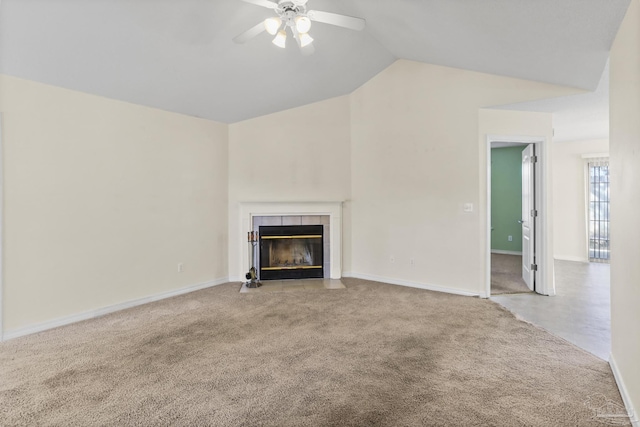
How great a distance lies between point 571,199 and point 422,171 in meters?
4.12

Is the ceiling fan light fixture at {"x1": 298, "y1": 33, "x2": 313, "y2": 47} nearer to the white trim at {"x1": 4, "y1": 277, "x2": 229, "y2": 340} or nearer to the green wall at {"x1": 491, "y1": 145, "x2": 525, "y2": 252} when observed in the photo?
the white trim at {"x1": 4, "y1": 277, "x2": 229, "y2": 340}

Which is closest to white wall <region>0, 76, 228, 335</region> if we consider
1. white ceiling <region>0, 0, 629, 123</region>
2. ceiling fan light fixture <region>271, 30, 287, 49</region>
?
white ceiling <region>0, 0, 629, 123</region>

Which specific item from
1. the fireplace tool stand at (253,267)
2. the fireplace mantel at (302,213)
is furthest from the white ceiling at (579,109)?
the fireplace tool stand at (253,267)

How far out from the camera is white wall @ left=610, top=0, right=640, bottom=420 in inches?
66.7

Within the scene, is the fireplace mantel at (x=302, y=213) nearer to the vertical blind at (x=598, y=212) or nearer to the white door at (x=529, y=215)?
the white door at (x=529, y=215)

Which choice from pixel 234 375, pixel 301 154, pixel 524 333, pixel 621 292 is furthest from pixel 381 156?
pixel 234 375

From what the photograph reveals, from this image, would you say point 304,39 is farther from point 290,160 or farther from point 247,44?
point 290,160

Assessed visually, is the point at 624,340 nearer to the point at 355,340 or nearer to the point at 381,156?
the point at 355,340

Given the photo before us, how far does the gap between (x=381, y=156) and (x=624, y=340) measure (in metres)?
3.46

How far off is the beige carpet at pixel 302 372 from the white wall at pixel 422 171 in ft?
3.47

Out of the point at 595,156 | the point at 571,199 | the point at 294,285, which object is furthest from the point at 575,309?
the point at 595,156

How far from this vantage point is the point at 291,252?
16.8 feet

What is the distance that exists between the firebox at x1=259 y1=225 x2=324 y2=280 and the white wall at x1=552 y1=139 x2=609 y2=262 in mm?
5119

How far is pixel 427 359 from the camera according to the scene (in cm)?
241
